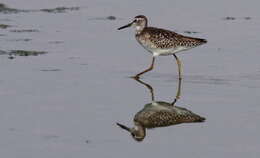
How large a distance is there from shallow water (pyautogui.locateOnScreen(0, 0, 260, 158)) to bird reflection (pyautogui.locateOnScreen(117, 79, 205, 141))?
5.2 inches

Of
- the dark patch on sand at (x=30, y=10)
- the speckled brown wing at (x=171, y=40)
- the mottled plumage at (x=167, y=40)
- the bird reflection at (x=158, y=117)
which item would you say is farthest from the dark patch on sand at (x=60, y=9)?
the bird reflection at (x=158, y=117)

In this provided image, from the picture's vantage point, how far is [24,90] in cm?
1225

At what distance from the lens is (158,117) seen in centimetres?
1109

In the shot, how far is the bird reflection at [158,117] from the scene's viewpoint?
10477 millimetres

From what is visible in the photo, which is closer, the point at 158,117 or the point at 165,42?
the point at 158,117

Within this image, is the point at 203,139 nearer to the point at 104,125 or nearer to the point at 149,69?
the point at 104,125

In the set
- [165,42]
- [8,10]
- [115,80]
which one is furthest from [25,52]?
[8,10]

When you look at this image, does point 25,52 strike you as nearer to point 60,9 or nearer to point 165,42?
point 165,42

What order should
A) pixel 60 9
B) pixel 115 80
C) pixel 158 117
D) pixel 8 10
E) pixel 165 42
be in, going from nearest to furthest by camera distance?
pixel 158 117 → pixel 115 80 → pixel 165 42 → pixel 8 10 → pixel 60 9

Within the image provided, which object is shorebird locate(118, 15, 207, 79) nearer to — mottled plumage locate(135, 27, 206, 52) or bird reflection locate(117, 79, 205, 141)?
mottled plumage locate(135, 27, 206, 52)

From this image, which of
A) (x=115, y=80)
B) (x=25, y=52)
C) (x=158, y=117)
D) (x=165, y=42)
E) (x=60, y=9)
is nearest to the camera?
(x=158, y=117)

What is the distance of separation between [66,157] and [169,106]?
2939mm

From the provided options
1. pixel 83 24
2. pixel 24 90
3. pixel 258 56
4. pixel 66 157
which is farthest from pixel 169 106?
pixel 83 24

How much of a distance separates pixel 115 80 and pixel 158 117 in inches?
89.9
